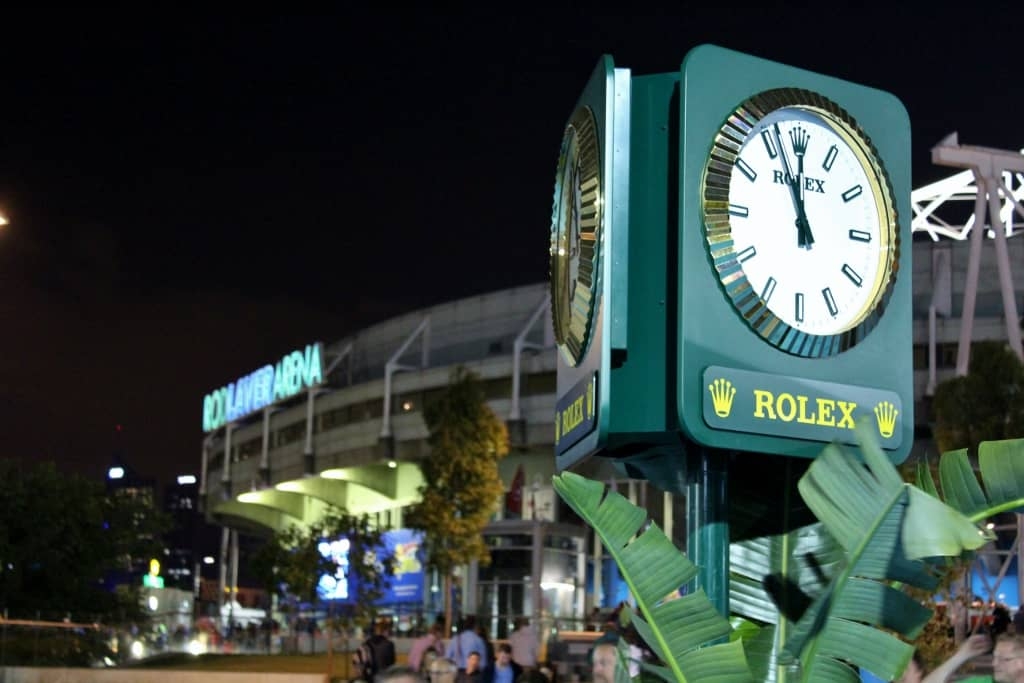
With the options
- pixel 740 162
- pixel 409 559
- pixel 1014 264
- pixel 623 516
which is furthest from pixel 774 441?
pixel 409 559

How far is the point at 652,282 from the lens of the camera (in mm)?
5133

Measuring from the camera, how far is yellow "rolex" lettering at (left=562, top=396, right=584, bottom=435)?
532 centimetres

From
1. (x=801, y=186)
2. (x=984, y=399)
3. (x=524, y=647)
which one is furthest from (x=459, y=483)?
(x=801, y=186)

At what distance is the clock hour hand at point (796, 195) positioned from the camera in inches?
208

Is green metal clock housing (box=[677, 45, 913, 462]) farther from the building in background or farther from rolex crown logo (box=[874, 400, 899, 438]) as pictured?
the building in background

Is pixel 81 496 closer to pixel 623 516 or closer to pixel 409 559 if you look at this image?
pixel 409 559

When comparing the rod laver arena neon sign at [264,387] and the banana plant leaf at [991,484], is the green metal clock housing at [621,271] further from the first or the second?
the rod laver arena neon sign at [264,387]

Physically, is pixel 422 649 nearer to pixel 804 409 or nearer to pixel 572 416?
pixel 572 416

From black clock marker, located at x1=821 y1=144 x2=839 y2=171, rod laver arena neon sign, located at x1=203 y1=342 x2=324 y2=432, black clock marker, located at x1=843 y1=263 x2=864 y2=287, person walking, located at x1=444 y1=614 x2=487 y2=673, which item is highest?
rod laver arena neon sign, located at x1=203 y1=342 x2=324 y2=432

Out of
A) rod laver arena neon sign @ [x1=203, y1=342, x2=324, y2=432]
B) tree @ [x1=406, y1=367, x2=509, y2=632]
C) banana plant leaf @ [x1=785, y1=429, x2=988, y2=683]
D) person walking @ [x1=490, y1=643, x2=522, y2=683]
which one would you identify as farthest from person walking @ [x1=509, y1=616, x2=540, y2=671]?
rod laver arena neon sign @ [x1=203, y1=342, x2=324, y2=432]

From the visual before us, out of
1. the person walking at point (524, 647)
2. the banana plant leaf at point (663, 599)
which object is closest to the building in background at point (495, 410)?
the person walking at point (524, 647)

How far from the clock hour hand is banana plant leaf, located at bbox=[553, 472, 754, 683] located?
1.23 m

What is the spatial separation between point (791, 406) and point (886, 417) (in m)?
0.45

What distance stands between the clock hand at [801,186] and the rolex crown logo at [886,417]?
639 millimetres
